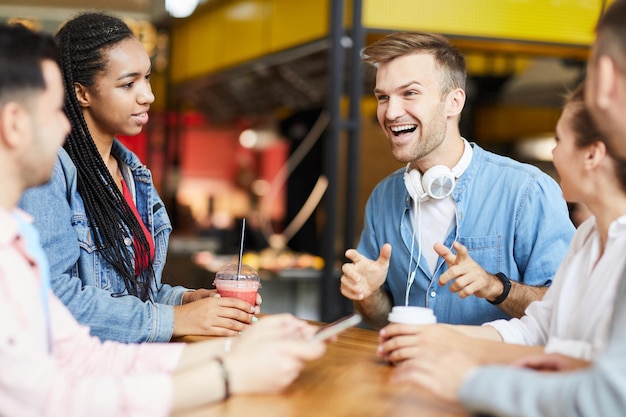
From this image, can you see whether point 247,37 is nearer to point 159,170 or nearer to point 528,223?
point 159,170

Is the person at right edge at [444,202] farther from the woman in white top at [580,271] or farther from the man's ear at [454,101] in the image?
the woman in white top at [580,271]

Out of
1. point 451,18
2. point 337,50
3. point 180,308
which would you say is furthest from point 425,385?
point 451,18

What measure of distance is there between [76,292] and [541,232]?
143 centimetres

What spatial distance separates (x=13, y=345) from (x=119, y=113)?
112cm

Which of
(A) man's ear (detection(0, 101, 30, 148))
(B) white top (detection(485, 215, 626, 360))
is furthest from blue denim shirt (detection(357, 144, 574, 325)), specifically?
(A) man's ear (detection(0, 101, 30, 148))

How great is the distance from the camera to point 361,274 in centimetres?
217

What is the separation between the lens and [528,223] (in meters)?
2.46

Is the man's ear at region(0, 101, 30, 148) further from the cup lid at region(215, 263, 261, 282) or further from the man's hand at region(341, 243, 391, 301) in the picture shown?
the man's hand at region(341, 243, 391, 301)

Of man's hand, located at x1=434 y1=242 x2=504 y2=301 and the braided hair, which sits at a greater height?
the braided hair

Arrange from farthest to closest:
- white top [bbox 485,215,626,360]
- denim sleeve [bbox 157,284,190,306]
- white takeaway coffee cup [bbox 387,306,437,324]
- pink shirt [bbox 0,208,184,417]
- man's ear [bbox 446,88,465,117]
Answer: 1. man's ear [bbox 446,88,465,117]
2. denim sleeve [bbox 157,284,190,306]
3. white takeaway coffee cup [bbox 387,306,437,324]
4. white top [bbox 485,215,626,360]
5. pink shirt [bbox 0,208,184,417]

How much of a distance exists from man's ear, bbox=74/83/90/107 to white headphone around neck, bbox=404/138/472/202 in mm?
1057

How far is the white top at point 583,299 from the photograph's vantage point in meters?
1.52

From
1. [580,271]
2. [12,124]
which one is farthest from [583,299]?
[12,124]

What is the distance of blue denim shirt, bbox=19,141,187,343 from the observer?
1826mm
